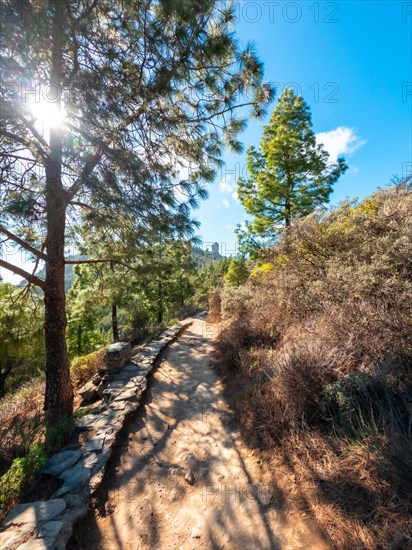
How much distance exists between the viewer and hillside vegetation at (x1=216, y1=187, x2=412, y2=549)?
188 centimetres

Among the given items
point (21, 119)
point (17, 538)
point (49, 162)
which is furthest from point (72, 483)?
point (21, 119)

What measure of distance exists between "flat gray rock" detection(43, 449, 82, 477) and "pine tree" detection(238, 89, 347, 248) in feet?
29.1

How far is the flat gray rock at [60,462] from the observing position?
8.51 ft

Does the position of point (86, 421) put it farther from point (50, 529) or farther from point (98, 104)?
point (98, 104)

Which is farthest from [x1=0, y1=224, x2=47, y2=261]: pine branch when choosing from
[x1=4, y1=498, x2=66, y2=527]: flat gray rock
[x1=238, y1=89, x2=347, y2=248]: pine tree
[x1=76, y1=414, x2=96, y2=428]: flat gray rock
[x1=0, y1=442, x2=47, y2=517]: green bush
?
[x1=238, y1=89, x2=347, y2=248]: pine tree

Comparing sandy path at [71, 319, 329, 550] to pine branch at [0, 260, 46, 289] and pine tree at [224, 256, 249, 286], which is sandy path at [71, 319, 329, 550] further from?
A: pine tree at [224, 256, 249, 286]

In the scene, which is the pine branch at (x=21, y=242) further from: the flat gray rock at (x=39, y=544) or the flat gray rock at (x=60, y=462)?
the flat gray rock at (x=39, y=544)

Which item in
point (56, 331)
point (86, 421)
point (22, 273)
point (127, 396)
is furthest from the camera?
point (127, 396)

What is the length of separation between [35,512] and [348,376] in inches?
131

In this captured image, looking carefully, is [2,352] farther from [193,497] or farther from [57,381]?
[193,497]

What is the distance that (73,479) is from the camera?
8.14 ft

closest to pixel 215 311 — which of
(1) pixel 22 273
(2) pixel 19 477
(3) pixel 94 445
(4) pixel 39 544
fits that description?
(1) pixel 22 273

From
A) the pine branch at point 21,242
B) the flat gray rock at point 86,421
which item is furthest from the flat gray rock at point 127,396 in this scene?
the pine branch at point 21,242

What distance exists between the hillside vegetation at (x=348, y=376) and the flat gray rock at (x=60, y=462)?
229 cm
